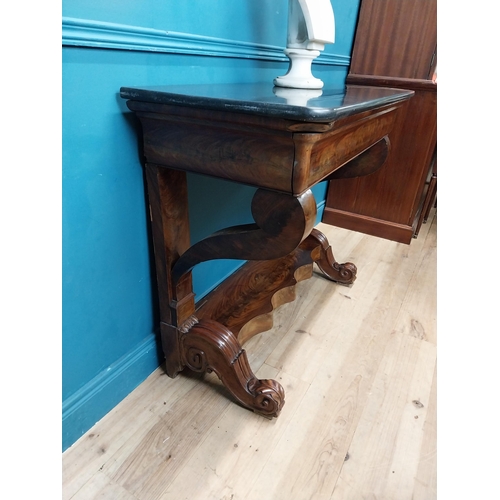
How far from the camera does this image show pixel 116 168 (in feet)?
2.57

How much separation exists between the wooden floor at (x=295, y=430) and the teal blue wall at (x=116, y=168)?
0.11m

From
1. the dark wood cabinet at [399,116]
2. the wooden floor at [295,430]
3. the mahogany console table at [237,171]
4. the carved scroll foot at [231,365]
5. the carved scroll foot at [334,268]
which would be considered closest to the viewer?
→ the mahogany console table at [237,171]

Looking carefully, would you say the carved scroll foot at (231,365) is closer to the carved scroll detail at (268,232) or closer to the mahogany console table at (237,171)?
the mahogany console table at (237,171)

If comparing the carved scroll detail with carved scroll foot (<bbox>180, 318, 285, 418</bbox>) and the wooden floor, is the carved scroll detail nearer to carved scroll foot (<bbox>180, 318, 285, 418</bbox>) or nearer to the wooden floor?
carved scroll foot (<bbox>180, 318, 285, 418</bbox>)

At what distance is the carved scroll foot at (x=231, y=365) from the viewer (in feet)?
3.01

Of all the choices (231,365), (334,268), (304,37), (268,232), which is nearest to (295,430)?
(231,365)

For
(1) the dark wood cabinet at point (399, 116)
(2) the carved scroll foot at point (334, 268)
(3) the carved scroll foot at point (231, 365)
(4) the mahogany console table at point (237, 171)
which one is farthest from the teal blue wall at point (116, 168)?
(1) the dark wood cabinet at point (399, 116)

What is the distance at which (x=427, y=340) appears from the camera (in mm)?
1281

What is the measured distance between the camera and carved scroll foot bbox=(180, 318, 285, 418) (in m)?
0.92

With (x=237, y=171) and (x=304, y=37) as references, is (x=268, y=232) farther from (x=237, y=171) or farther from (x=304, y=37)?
(x=304, y=37)

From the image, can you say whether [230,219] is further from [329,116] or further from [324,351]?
[329,116]

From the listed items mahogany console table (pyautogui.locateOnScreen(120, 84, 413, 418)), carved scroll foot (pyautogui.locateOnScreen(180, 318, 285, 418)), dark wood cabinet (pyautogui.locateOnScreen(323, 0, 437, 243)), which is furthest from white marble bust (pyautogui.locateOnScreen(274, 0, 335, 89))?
dark wood cabinet (pyautogui.locateOnScreen(323, 0, 437, 243))

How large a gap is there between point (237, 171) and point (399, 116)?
1.45 metres

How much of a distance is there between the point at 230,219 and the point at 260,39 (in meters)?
0.57
